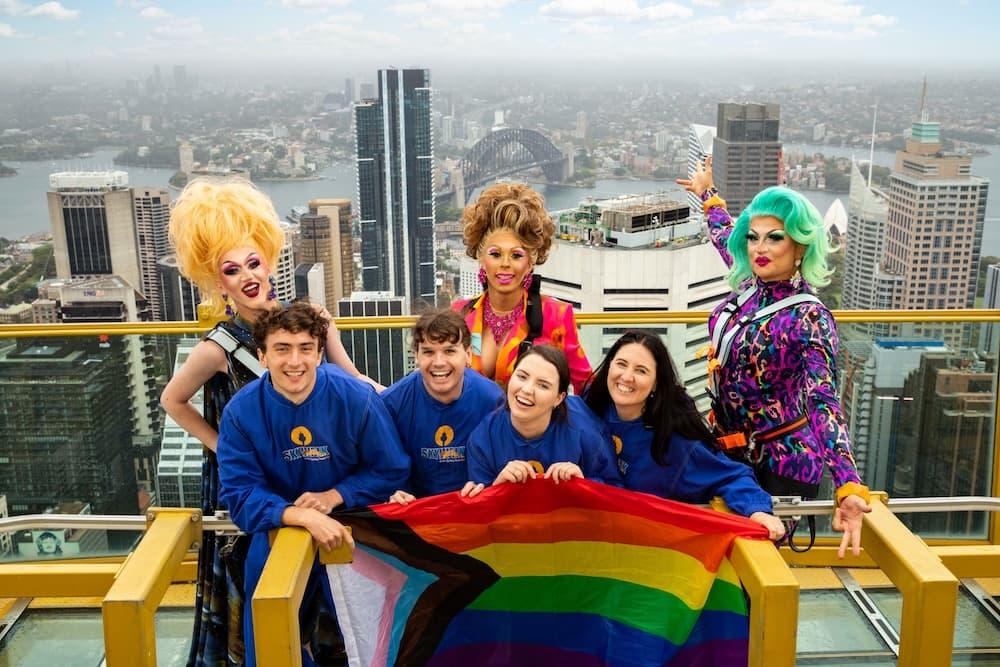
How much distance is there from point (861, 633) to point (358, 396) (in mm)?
1743

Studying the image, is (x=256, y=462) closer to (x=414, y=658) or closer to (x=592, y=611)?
(x=414, y=658)

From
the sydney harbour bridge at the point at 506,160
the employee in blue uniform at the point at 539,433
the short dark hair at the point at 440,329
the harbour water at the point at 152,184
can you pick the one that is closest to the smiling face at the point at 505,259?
the short dark hair at the point at 440,329

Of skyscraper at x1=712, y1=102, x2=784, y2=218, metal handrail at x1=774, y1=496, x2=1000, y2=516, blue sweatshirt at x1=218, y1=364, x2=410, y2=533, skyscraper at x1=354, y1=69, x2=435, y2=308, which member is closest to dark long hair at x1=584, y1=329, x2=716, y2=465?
metal handrail at x1=774, y1=496, x2=1000, y2=516

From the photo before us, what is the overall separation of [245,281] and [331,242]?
21.8 metres

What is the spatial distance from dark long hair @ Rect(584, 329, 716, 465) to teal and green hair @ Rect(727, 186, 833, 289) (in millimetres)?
477

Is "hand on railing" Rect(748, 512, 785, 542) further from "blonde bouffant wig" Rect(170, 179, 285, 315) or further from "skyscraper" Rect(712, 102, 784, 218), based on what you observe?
"skyscraper" Rect(712, 102, 784, 218)

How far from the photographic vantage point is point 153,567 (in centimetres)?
195

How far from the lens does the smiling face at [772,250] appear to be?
2496mm

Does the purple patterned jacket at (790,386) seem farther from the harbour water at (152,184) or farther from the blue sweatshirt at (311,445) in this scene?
the harbour water at (152,184)

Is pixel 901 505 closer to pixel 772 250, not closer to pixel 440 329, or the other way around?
pixel 772 250

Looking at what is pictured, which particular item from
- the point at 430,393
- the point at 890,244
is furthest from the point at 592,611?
the point at 890,244

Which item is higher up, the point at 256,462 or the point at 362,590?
the point at 256,462

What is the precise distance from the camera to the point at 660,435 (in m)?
2.33

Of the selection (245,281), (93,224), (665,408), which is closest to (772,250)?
(665,408)
